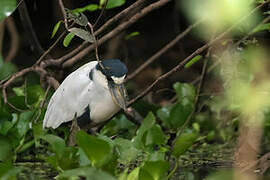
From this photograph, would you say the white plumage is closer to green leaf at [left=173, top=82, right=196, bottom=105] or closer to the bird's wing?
the bird's wing

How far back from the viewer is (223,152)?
2.45 meters

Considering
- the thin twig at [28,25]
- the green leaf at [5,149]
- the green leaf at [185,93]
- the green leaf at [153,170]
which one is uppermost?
the thin twig at [28,25]

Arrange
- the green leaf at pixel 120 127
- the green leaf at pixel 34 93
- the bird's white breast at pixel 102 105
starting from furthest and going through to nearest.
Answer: the green leaf at pixel 120 127 → the green leaf at pixel 34 93 → the bird's white breast at pixel 102 105

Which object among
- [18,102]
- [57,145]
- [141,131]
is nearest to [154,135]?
[141,131]

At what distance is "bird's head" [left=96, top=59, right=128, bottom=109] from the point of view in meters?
1.86

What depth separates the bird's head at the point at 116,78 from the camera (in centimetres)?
186

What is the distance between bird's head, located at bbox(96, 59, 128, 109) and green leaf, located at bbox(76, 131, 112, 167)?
0.56 m

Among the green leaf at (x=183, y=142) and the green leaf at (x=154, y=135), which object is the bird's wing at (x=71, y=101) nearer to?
the green leaf at (x=154, y=135)

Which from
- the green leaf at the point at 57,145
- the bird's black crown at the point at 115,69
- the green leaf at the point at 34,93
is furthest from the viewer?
the green leaf at the point at 34,93

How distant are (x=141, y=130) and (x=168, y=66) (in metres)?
1.73

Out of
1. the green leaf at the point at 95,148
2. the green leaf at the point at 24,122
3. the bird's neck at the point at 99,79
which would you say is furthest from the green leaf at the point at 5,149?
the green leaf at the point at 95,148

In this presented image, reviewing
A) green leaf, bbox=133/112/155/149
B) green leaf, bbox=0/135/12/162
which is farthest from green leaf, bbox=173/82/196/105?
green leaf, bbox=0/135/12/162

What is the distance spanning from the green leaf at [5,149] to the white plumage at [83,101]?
0.55ft

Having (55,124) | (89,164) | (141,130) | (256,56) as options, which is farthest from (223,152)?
(256,56)
